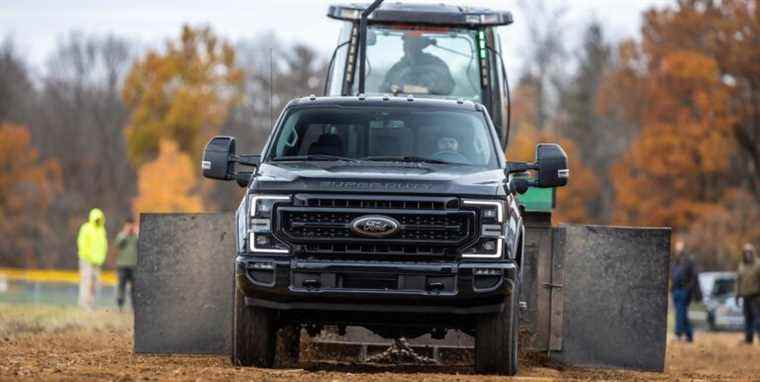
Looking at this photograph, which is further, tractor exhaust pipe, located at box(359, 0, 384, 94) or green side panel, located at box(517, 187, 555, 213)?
tractor exhaust pipe, located at box(359, 0, 384, 94)

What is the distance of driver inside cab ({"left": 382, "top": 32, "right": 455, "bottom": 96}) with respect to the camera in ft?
64.1

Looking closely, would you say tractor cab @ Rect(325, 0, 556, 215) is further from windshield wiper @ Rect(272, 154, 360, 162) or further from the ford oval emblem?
the ford oval emblem

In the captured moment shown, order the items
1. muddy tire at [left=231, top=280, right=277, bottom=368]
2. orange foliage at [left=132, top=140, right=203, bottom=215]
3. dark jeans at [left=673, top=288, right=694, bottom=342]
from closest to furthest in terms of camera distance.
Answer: muddy tire at [left=231, top=280, right=277, bottom=368]
dark jeans at [left=673, top=288, right=694, bottom=342]
orange foliage at [left=132, top=140, right=203, bottom=215]

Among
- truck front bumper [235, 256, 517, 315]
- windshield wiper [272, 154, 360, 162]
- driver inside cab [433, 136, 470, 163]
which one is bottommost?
truck front bumper [235, 256, 517, 315]

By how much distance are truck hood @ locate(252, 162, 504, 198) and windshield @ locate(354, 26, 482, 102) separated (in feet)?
21.3

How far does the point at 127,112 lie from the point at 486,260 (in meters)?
76.0

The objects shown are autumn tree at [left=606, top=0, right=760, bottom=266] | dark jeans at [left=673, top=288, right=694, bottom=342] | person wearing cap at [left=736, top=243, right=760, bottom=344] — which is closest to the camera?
dark jeans at [left=673, top=288, right=694, bottom=342]

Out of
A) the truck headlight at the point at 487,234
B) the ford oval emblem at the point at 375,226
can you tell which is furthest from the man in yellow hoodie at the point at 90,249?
the truck headlight at the point at 487,234

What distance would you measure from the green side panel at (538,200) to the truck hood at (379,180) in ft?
10.3

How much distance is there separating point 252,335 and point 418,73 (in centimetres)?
757

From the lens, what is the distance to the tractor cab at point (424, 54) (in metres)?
19.4

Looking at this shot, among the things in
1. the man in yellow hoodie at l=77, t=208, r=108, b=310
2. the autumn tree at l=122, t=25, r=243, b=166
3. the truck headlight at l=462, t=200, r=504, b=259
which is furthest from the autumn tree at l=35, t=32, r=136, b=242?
the truck headlight at l=462, t=200, r=504, b=259

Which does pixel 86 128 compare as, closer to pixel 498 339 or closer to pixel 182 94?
pixel 182 94

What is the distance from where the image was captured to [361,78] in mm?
18875
